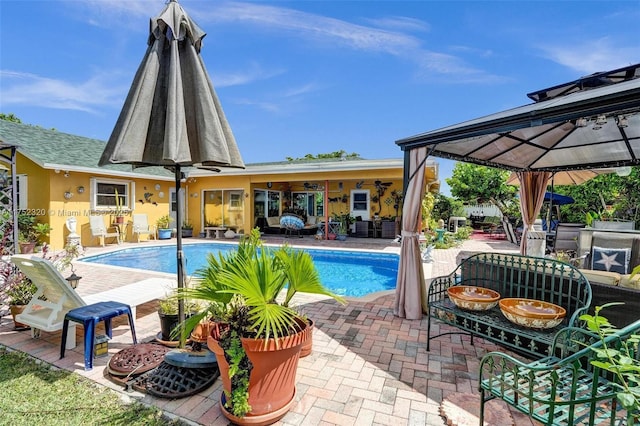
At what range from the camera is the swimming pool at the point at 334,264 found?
7.75 meters

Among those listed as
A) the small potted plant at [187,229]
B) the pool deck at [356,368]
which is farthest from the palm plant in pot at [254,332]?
the small potted plant at [187,229]

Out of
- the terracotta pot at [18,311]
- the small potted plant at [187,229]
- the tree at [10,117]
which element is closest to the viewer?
the terracotta pot at [18,311]

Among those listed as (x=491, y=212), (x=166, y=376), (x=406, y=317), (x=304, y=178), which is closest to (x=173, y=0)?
(x=166, y=376)

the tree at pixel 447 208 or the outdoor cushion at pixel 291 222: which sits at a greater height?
the tree at pixel 447 208

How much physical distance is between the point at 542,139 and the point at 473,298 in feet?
11.7

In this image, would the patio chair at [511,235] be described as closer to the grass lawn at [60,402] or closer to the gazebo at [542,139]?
the gazebo at [542,139]

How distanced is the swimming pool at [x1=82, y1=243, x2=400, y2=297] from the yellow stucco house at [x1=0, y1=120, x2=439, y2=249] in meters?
2.17

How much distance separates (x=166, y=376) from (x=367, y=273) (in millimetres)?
6719

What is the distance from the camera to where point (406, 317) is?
428 centimetres

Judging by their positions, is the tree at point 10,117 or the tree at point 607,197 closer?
the tree at point 607,197

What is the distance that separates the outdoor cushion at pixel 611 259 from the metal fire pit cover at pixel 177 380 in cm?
631

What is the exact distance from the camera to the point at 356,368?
9.68 ft

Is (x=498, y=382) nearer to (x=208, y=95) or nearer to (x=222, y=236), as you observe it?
(x=208, y=95)

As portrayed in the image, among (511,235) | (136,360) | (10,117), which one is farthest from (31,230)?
→ (10,117)
